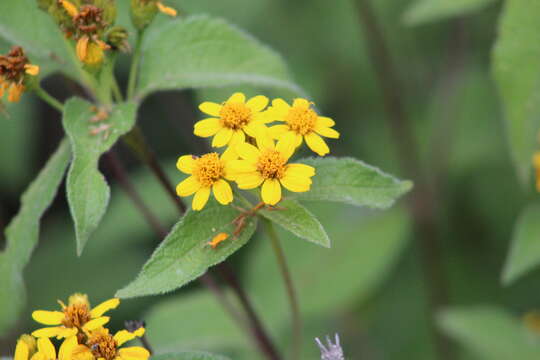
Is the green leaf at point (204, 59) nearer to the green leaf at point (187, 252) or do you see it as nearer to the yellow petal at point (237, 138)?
the yellow petal at point (237, 138)

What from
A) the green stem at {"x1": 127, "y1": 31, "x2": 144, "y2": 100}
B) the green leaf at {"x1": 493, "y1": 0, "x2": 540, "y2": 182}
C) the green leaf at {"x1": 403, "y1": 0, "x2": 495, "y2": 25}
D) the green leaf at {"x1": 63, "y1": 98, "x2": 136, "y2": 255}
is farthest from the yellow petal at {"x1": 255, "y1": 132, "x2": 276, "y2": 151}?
the green leaf at {"x1": 403, "y1": 0, "x2": 495, "y2": 25}

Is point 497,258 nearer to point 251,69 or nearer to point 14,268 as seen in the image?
point 251,69

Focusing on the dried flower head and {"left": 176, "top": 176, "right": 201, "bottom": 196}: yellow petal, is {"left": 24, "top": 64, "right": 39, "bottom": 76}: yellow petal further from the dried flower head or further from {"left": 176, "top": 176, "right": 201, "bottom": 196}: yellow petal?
{"left": 176, "top": 176, "right": 201, "bottom": 196}: yellow petal

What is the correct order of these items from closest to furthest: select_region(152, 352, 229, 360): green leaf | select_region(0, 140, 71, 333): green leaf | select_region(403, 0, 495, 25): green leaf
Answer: select_region(152, 352, 229, 360): green leaf < select_region(0, 140, 71, 333): green leaf < select_region(403, 0, 495, 25): green leaf

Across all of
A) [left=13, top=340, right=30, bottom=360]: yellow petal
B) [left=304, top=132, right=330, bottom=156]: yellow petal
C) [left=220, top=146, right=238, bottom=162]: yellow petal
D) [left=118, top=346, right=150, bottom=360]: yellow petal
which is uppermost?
[left=220, top=146, right=238, bottom=162]: yellow petal

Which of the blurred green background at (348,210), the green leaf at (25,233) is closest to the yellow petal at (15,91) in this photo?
the green leaf at (25,233)

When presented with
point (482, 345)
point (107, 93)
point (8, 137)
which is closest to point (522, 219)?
point (482, 345)
